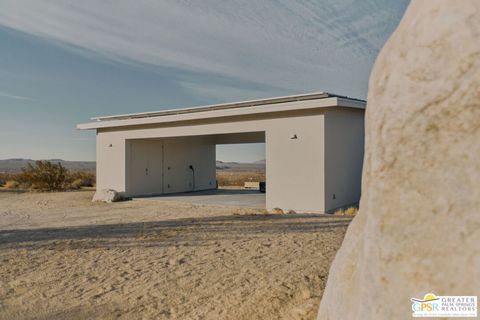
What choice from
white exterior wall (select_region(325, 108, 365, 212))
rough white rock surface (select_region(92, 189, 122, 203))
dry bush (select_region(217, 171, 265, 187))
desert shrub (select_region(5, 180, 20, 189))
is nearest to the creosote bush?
desert shrub (select_region(5, 180, 20, 189))

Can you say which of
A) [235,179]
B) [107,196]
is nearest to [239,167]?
[235,179]

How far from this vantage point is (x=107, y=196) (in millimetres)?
15398

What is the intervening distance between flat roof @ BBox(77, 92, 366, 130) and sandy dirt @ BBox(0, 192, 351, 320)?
3.35m

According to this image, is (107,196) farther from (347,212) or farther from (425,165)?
(425,165)

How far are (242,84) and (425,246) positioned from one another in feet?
73.1

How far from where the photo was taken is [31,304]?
15.1 feet

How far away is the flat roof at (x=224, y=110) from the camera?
10914 mm

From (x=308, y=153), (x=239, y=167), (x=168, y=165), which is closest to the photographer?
(x=308, y=153)

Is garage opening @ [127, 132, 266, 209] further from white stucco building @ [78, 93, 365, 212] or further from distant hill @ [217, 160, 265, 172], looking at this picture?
distant hill @ [217, 160, 265, 172]

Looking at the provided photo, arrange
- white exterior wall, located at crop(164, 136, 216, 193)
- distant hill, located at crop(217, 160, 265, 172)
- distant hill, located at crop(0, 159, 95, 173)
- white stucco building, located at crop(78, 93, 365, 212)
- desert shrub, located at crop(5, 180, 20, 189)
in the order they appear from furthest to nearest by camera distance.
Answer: distant hill, located at crop(217, 160, 265, 172)
distant hill, located at crop(0, 159, 95, 173)
desert shrub, located at crop(5, 180, 20, 189)
white exterior wall, located at crop(164, 136, 216, 193)
white stucco building, located at crop(78, 93, 365, 212)

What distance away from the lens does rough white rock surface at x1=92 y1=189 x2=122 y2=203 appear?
15.3 metres

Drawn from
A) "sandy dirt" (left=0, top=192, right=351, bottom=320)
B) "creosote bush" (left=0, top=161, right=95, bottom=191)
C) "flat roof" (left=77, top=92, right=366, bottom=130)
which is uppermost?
"flat roof" (left=77, top=92, right=366, bottom=130)

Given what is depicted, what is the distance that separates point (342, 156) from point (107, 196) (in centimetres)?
968

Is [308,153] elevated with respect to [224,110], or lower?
lower
